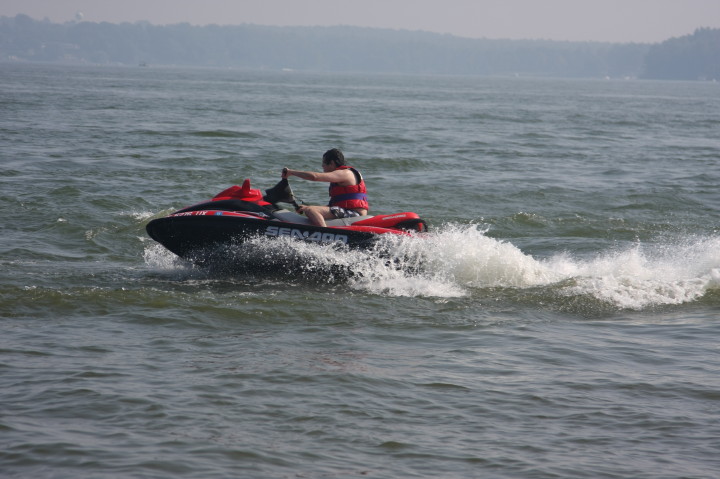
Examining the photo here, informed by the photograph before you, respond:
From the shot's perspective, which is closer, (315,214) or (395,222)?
(315,214)

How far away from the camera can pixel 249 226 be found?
9.37 metres

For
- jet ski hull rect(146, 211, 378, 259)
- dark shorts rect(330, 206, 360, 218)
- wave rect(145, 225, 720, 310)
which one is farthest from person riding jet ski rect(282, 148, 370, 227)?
wave rect(145, 225, 720, 310)

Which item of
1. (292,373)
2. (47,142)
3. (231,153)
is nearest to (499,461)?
(292,373)

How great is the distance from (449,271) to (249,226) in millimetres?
2210

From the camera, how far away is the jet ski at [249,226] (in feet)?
30.7

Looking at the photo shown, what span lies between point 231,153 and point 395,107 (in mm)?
24781

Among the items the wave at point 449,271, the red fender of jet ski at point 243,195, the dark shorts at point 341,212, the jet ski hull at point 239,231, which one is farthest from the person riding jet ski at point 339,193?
the red fender of jet ski at point 243,195

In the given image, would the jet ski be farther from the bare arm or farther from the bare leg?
the bare arm

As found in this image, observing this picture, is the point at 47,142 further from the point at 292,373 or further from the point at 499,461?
the point at 499,461

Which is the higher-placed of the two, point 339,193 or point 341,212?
point 339,193

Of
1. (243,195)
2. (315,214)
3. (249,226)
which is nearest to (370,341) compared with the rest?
(315,214)

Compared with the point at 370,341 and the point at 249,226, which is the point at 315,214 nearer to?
the point at 249,226

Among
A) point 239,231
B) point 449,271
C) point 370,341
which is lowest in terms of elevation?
point 370,341

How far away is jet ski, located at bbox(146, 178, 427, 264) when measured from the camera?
937cm
